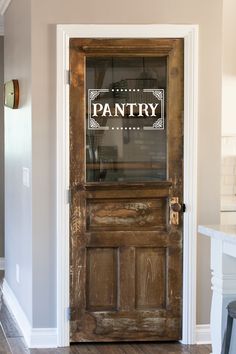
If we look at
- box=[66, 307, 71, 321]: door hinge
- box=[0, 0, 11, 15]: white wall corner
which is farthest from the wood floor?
box=[0, 0, 11, 15]: white wall corner

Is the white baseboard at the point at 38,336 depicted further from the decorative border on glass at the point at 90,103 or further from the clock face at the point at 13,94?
the clock face at the point at 13,94

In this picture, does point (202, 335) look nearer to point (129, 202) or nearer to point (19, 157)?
point (129, 202)

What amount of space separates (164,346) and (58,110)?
5.63ft

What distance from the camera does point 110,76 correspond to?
476 centimetres

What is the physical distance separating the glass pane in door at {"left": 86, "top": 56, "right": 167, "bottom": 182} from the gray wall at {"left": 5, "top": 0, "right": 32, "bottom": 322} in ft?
1.45

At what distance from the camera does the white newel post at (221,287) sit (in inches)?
135

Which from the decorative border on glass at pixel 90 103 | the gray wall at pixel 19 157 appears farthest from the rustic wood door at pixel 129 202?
the gray wall at pixel 19 157

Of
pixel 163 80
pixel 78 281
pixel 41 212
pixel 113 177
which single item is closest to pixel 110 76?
pixel 163 80

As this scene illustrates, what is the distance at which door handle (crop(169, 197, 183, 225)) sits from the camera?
4.77 meters

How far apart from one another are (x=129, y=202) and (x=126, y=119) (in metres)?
0.56

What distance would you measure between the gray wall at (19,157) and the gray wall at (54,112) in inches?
2.0

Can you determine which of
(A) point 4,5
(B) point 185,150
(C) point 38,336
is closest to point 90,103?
(B) point 185,150

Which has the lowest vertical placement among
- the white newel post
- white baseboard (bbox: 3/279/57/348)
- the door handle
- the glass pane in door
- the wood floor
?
the wood floor

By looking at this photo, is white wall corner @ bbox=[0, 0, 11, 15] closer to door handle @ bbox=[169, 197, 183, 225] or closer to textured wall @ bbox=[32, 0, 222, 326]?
textured wall @ bbox=[32, 0, 222, 326]
